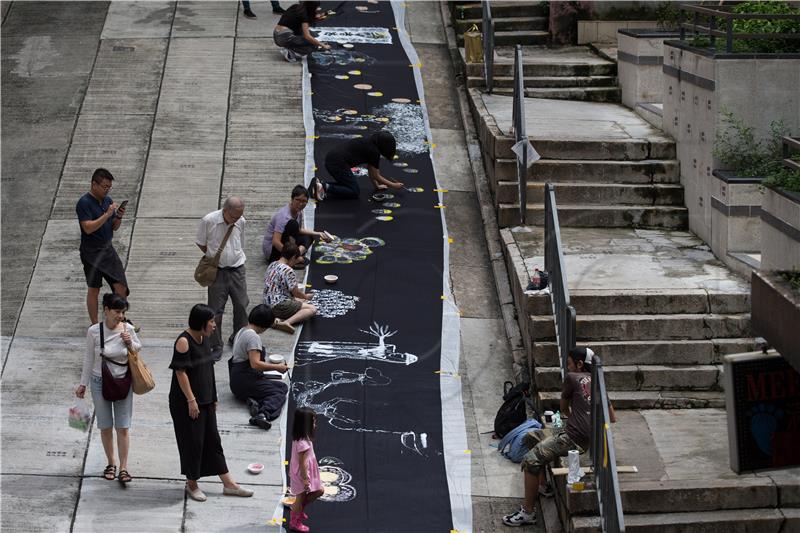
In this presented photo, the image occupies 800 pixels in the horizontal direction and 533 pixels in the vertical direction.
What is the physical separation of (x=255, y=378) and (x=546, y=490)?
272 centimetres

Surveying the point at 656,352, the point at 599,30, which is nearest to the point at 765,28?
the point at 656,352

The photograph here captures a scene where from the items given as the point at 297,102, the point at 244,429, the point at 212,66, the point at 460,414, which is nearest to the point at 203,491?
the point at 244,429

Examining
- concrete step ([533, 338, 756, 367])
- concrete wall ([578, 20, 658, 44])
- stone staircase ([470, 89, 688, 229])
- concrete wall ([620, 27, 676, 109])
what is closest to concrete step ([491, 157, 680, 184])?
stone staircase ([470, 89, 688, 229])

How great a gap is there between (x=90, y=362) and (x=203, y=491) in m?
1.37

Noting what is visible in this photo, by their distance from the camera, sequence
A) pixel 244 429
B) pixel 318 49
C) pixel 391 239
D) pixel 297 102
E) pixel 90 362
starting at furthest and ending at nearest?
1. pixel 318 49
2. pixel 297 102
3. pixel 391 239
4. pixel 244 429
5. pixel 90 362

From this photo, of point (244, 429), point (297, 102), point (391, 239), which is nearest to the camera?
point (244, 429)

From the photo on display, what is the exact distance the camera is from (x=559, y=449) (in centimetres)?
942

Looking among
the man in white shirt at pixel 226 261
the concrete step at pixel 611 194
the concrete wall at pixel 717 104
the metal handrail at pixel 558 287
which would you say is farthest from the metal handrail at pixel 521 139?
the man in white shirt at pixel 226 261

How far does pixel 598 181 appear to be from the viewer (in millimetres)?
13602

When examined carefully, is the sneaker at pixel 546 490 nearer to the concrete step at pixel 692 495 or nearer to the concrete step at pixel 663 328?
the concrete step at pixel 692 495

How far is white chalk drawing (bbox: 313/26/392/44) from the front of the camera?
17922mm

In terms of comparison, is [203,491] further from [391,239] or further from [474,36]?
[474,36]

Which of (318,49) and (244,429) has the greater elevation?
(318,49)

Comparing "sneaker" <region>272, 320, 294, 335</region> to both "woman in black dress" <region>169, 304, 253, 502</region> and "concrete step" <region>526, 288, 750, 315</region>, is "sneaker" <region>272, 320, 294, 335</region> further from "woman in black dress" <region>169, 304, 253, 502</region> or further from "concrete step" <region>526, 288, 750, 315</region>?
"woman in black dress" <region>169, 304, 253, 502</region>
